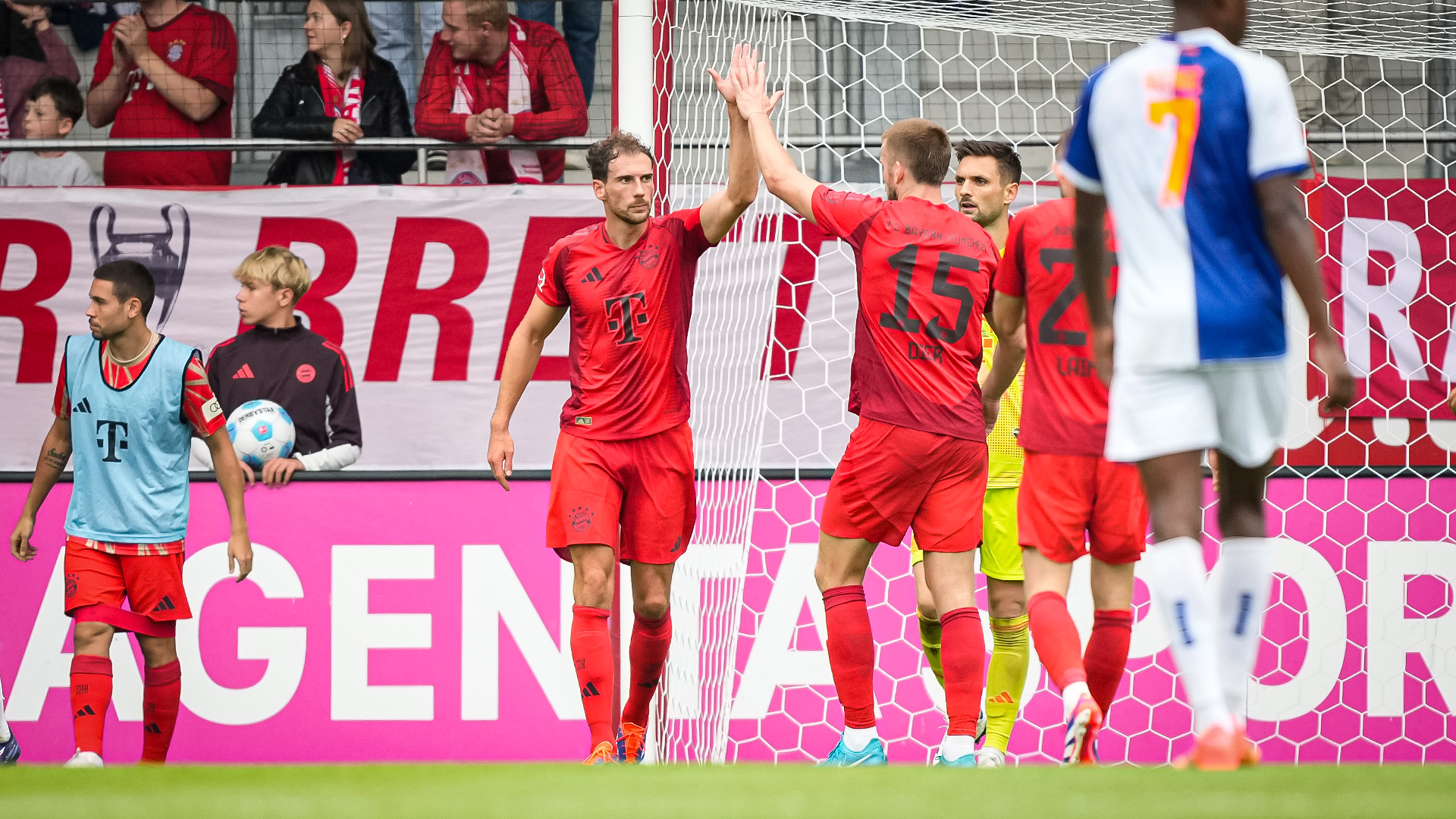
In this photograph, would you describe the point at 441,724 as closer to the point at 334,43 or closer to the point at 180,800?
the point at 334,43

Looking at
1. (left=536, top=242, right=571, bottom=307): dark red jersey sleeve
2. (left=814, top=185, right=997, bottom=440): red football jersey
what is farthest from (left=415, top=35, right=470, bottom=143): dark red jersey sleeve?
(left=814, top=185, right=997, bottom=440): red football jersey

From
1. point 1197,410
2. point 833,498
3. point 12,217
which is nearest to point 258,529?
point 12,217

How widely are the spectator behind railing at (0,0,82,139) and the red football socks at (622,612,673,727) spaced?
14.3ft

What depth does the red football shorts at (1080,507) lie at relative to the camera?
149 inches

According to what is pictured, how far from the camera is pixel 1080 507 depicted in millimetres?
3803

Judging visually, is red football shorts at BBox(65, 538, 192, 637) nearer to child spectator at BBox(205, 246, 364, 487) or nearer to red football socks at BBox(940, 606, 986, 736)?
child spectator at BBox(205, 246, 364, 487)

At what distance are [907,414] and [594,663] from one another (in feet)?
4.20

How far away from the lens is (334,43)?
21.6 feet

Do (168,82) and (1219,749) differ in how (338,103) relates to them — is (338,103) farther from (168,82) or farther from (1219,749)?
(1219,749)

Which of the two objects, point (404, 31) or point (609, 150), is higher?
point (404, 31)

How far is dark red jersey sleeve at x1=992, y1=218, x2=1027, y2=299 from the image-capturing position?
3822 mm

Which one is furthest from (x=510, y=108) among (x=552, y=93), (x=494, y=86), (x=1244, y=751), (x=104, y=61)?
(x=1244, y=751)

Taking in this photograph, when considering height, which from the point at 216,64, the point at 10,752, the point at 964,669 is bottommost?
the point at 10,752

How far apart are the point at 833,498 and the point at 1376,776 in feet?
6.38
